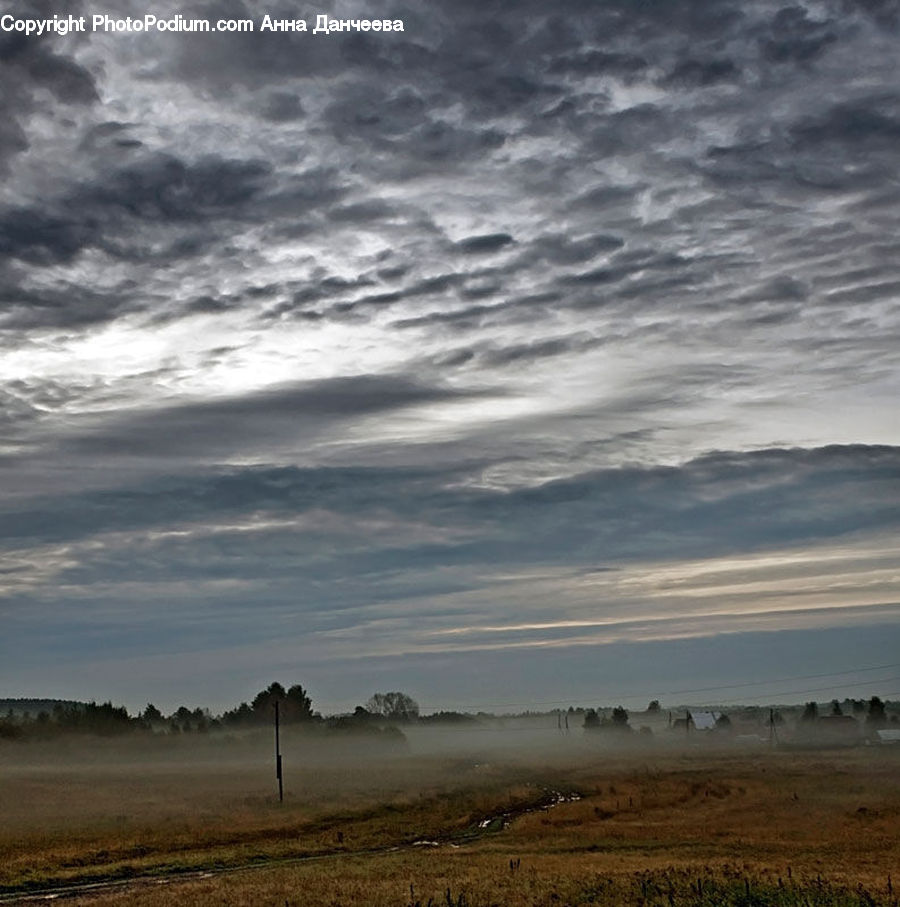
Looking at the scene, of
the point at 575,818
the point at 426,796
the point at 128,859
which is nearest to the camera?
the point at 128,859

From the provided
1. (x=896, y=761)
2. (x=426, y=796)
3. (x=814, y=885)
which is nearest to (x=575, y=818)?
(x=426, y=796)

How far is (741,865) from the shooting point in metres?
41.6

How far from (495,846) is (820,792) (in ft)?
149

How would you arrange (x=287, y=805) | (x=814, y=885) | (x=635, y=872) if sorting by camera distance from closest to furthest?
(x=814, y=885) < (x=635, y=872) < (x=287, y=805)

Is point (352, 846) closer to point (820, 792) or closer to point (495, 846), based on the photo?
point (495, 846)

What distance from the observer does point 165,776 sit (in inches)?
5433

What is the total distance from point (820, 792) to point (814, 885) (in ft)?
195

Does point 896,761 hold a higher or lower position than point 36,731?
lower

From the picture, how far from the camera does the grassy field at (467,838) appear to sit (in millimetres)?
37656

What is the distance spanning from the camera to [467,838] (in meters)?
61.8

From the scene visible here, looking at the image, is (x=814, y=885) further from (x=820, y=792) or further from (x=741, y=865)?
(x=820, y=792)

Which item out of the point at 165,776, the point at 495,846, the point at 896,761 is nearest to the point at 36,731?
the point at 165,776

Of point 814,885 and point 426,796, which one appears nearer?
point 814,885

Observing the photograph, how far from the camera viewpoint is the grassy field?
3766 cm
